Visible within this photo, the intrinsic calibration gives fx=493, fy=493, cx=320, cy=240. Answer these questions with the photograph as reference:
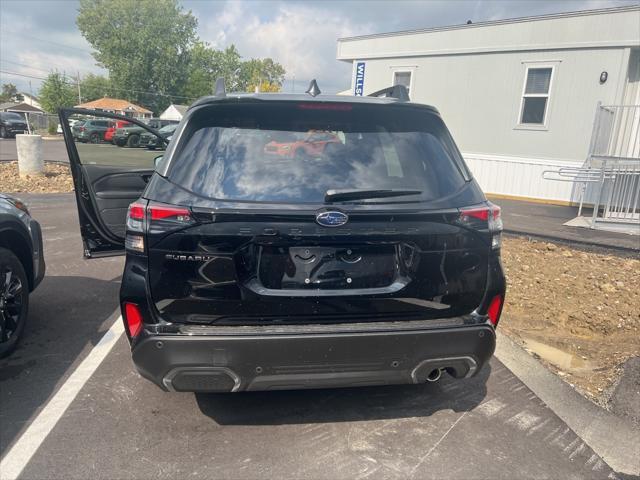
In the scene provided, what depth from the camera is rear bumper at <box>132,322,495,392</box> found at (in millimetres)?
2432

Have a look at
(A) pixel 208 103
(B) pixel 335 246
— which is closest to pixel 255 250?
(B) pixel 335 246

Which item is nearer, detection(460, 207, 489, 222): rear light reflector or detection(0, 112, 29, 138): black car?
detection(460, 207, 489, 222): rear light reflector

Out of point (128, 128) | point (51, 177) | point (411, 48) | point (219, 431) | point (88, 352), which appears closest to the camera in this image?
point (219, 431)

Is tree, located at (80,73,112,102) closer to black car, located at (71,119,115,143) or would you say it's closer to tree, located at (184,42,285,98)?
tree, located at (184,42,285,98)

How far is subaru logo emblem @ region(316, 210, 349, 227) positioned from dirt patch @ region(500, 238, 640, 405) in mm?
2396

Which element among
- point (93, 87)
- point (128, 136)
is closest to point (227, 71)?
point (93, 87)

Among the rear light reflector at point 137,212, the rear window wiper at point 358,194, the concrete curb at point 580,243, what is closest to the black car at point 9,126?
the concrete curb at point 580,243

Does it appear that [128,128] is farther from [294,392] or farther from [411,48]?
[411,48]

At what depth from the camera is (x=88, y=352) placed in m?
3.86

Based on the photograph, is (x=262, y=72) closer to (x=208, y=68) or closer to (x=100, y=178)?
(x=208, y=68)

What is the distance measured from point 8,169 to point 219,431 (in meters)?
15.2

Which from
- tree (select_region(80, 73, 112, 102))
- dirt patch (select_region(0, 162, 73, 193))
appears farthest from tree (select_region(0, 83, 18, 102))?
dirt patch (select_region(0, 162, 73, 193))

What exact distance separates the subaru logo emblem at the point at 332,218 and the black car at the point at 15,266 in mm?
2723

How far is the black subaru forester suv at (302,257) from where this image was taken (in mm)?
2434
